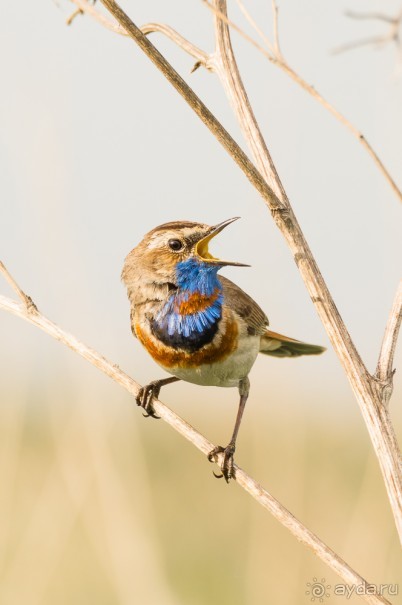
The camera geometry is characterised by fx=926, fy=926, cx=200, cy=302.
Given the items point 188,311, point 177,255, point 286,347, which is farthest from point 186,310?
point 286,347

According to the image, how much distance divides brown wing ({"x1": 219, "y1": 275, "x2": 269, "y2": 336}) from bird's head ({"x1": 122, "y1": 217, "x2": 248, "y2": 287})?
0.91ft

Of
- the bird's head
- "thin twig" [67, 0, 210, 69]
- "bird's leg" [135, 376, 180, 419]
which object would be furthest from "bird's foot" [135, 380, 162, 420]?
"thin twig" [67, 0, 210, 69]

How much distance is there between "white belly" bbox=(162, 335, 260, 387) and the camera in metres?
3.70

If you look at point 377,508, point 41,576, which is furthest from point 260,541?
point 41,576

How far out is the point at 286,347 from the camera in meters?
4.69

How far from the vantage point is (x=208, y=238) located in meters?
3.64

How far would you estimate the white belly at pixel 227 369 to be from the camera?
3.70 meters

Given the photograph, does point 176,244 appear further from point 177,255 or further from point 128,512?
point 128,512

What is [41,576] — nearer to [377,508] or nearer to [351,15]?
[377,508]

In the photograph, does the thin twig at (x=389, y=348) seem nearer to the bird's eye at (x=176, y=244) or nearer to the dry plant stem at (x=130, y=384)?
the dry plant stem at (x=130, y=384)

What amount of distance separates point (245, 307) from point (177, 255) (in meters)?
0.48

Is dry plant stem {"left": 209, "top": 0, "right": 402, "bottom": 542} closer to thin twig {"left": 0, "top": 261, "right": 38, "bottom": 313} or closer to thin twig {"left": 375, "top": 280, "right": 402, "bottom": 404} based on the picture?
thin twig {"left": 375, "top": 280, "right": 402, "bottom": 404}

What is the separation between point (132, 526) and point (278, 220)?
188 cm

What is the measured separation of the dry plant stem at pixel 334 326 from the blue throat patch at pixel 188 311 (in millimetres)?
1273
